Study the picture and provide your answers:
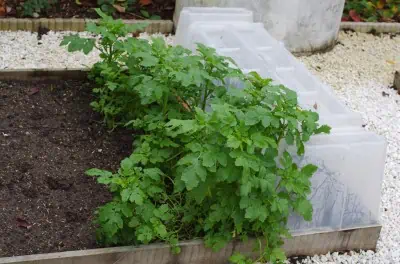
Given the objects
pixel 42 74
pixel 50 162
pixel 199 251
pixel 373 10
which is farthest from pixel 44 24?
pixel 373 10

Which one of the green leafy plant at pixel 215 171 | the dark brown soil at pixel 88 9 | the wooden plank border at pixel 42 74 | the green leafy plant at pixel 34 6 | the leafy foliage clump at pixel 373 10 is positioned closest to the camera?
the green leafy plant at pixel 215 171

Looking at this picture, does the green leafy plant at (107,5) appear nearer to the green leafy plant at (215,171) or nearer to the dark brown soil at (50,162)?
the dark brown soil at (50,162)

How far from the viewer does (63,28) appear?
612 cm

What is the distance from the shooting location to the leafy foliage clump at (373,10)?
23.7 ft

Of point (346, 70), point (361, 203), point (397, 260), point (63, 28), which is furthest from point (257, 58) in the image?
point (63, 28)

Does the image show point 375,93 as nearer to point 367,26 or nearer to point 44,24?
point 367,26

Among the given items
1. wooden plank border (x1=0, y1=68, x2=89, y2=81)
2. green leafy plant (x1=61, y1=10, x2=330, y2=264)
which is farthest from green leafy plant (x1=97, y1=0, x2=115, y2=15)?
green leafy plant (x1=61, y1=10, x2=330, y2=264)

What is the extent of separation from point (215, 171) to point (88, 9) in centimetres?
383

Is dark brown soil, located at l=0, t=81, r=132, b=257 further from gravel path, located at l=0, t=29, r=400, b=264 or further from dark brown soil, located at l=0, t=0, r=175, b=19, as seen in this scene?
dark brown soil, located at l=0, t=0, r=175, b=19

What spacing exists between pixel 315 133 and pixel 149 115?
40.3 inches

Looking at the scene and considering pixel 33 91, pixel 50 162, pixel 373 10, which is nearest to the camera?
pixel 50 162

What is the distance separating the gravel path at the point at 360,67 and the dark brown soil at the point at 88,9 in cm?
38

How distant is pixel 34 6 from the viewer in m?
6.16

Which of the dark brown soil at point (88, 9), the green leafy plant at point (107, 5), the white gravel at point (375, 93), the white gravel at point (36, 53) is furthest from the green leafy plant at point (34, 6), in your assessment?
the white gravel at point (375, 93)
